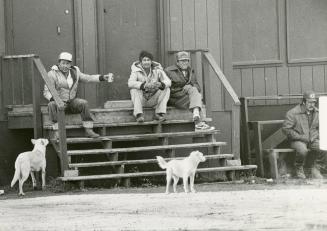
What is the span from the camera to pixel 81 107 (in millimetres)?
13992

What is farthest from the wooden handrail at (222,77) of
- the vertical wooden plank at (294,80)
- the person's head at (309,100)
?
the vertical wooden plank at (294,80)

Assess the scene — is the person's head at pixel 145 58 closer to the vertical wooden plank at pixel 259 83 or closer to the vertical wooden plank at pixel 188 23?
the vertical wooden plank at pixel 188 23

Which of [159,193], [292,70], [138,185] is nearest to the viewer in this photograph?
[159,193]

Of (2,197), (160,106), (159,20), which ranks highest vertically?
(159,20)

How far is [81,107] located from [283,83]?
167 inches

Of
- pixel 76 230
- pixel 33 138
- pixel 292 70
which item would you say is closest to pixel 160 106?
pixel 33 138

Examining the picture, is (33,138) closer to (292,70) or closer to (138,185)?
(138,185)

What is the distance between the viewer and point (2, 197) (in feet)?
43.2

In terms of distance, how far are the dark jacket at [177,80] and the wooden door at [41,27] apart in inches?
64.6

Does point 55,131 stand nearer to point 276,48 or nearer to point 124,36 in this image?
point 124,36

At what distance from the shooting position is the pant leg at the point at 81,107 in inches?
550

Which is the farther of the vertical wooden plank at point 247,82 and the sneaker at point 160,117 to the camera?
the vertical wooden plank at point 247,82

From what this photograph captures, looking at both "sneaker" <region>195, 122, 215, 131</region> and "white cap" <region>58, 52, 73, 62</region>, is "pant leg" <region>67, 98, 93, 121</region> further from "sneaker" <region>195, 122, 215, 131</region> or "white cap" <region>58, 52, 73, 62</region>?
"sneaker" <region>195, 122, 215, 131</region>

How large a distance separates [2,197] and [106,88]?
10.2ft
